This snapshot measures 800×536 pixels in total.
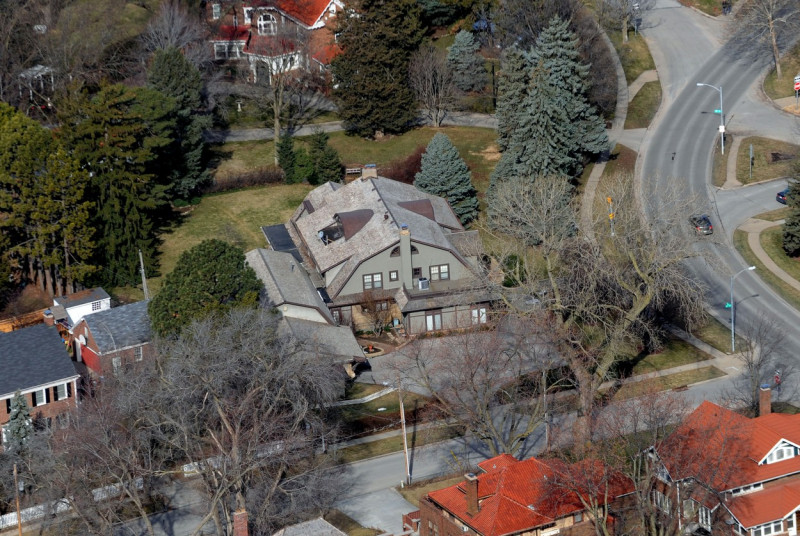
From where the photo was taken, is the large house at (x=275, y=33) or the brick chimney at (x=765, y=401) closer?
the brick chimney at (x=765, y=401)

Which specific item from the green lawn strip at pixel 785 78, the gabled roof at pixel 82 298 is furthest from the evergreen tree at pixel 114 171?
the green lawn strip at pixel 785 78

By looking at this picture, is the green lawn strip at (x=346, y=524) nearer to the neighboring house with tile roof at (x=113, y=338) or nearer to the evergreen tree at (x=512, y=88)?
the neighboring house with tile roof at (x=113, y=338)

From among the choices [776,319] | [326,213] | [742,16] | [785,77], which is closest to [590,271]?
[776,319]

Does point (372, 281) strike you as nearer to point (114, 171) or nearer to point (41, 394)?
point (114, 171)

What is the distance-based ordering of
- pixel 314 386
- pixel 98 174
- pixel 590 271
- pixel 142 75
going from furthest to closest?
pixel 142 75 → pixel 98 174 → pixel 590 271 → pixel 314 386

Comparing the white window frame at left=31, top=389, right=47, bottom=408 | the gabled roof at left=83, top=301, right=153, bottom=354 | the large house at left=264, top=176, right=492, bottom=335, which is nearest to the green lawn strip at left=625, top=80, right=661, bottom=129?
the large house at left=264, top=176, right=492, bottom=335

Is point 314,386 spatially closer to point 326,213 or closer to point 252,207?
point 326,213

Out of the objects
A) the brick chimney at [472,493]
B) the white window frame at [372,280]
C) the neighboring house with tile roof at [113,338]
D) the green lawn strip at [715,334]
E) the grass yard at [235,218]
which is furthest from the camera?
the grass yard at [235,218]
